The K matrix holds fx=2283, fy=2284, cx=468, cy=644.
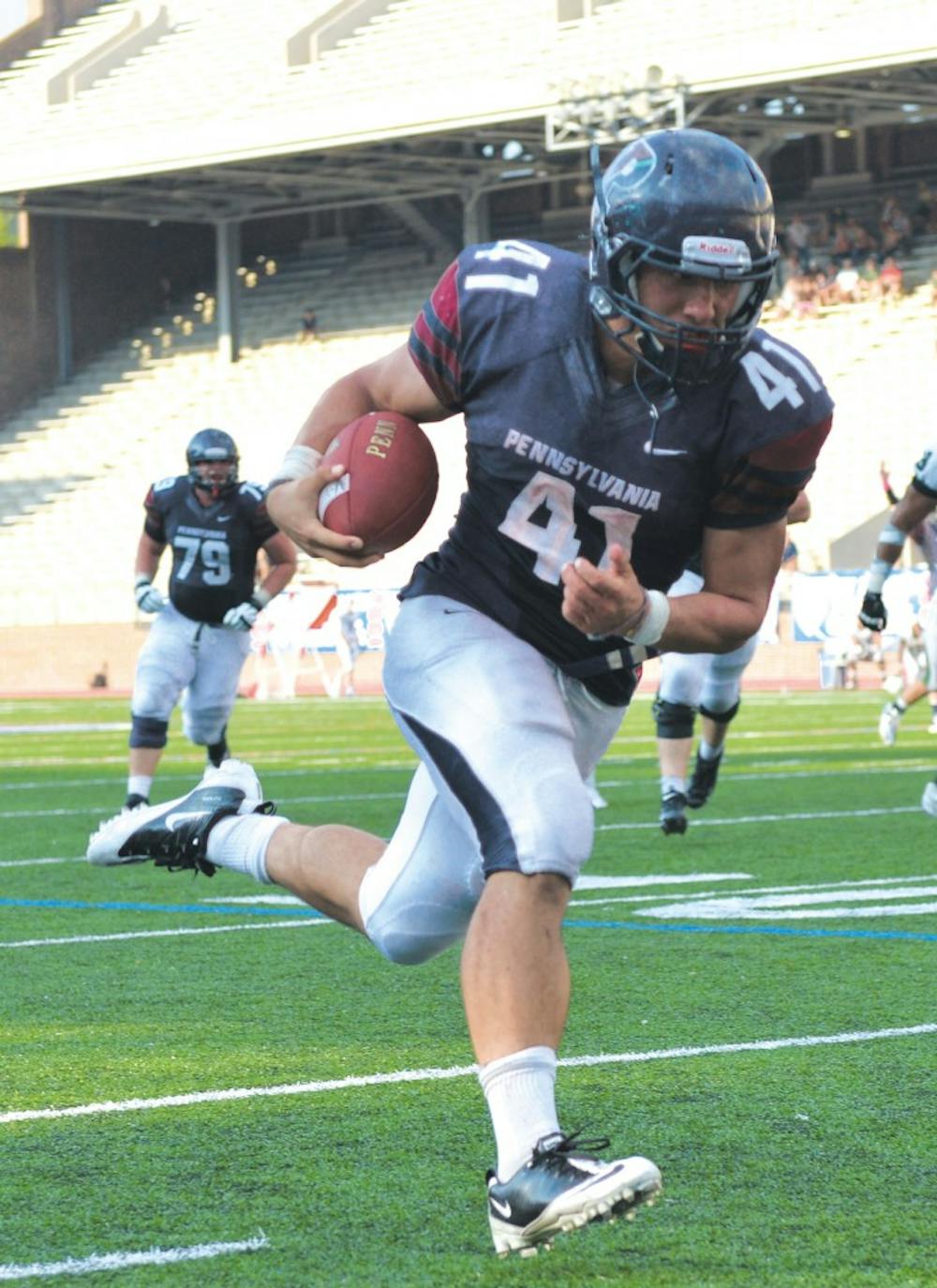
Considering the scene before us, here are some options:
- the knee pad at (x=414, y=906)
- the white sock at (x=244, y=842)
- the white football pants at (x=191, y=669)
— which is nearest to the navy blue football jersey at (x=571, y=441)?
the knee pad at (x=414, y=906)

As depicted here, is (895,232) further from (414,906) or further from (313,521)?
(414,906)

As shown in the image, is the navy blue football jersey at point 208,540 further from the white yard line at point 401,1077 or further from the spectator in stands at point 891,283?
the spectator in stands at point 891,283

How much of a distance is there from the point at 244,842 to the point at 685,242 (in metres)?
1.35

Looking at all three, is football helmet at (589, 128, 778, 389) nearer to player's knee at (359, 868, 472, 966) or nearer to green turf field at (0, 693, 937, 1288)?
player's knee at (359, 868, 472, 966)

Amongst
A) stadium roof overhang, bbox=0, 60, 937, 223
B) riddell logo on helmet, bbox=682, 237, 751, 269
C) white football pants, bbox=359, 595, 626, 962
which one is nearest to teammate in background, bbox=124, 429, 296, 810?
white football pants, bbox=359, 595, 626, 962

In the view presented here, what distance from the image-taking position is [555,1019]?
10.1ft

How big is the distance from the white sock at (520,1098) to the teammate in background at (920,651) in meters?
5.13

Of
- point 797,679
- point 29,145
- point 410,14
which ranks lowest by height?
point 797,679

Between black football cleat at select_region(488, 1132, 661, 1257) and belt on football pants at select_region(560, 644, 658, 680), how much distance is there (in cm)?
88

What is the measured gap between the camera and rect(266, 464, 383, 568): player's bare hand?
11.7 feet

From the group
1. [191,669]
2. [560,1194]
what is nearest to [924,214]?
[191,669]

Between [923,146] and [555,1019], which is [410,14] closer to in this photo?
[923,146]

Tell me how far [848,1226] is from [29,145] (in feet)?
101

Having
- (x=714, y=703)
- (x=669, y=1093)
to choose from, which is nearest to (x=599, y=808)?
(x=714, y=703)
